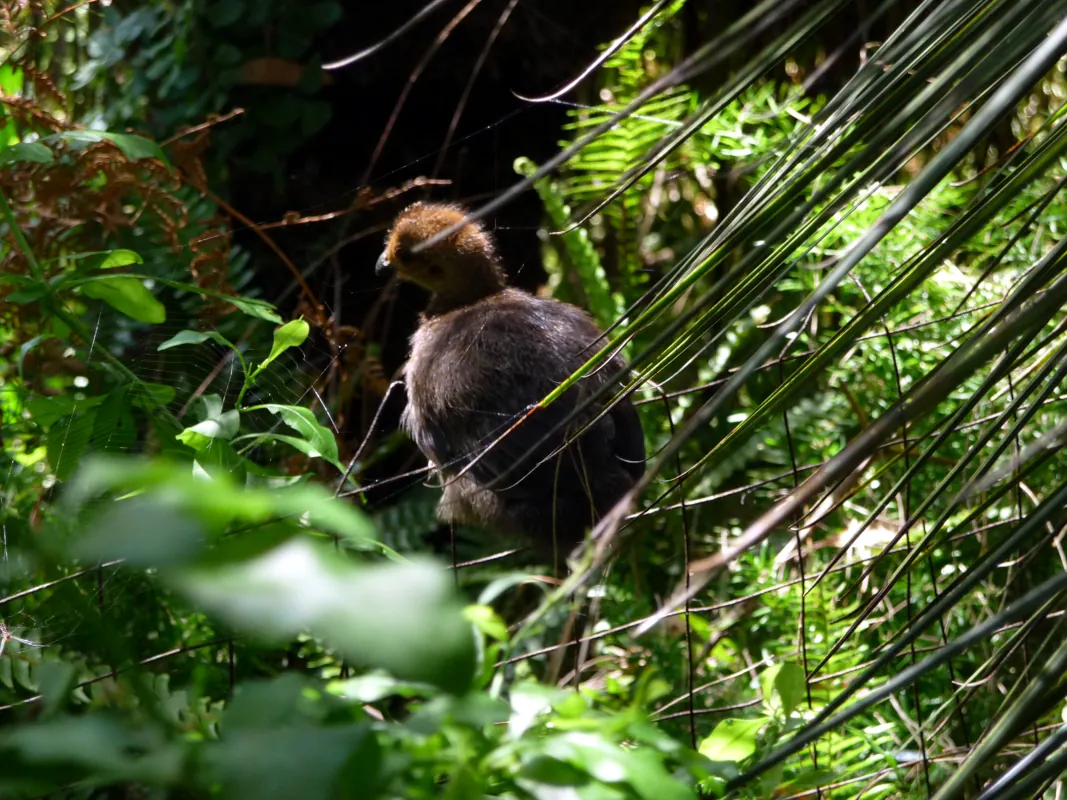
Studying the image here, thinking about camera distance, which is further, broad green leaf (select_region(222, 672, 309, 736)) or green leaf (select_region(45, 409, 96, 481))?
green leaf (select_region(45, 409, 96, 481))

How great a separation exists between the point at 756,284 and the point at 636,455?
164 cm

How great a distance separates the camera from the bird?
232cm

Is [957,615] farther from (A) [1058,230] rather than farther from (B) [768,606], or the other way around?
(A) [1058,230]

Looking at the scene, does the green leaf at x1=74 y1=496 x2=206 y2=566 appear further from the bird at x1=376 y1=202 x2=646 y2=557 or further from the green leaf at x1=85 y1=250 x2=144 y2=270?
the bird at x1=376 y1=202 x2=646 y2=557

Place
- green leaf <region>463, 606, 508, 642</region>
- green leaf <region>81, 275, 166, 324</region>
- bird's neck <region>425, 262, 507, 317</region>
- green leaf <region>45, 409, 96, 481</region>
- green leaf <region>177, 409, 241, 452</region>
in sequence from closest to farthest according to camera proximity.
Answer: green leaf <region>463, 606, 508, 642</region>, green leaf <region>177, 409, 241, 452</region>, green leaf <region>45, 409, 96, 481</region>, green leaf <region>81, 275, 166, 324</region>, bird's neck <region>425, 262, 507, 317</region>

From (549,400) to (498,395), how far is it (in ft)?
4.21

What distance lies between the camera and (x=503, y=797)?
2.41ft

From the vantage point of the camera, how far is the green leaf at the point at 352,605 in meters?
0.37

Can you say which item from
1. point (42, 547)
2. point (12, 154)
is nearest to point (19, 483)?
point (12, 154)

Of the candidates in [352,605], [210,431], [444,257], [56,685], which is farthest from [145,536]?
[444,257]

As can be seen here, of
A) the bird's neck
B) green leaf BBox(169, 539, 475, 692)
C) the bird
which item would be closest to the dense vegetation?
green leaf BBox(169, 539, 475, 692)

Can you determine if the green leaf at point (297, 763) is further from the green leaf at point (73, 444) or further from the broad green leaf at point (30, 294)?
the broad green leaf at point (30, 294)

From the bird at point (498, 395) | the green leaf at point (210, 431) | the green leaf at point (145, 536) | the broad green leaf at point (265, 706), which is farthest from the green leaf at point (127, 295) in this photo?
the green leaf at point (145, 536)

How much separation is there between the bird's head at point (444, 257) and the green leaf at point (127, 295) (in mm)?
958
